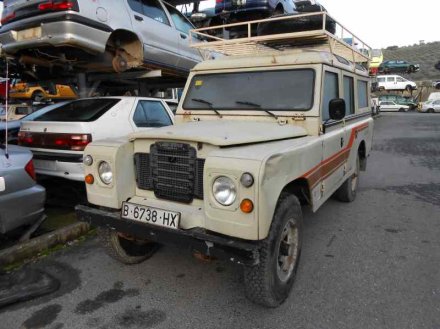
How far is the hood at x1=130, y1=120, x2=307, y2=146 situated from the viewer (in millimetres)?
2990

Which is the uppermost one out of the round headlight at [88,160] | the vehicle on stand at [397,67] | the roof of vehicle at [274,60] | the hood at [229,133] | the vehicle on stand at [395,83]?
the vehicle on stand at [397,67]

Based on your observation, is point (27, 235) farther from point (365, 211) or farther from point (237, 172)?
Answer: point (365, 211)

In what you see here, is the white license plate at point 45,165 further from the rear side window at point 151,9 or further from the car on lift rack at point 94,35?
the rear side window at point 151,9

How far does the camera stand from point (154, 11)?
709 cm

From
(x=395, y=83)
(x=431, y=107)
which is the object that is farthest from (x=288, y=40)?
(x=395, y=83)

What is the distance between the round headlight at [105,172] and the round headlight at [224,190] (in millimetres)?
1093

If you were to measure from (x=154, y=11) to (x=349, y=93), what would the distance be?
4.00 metres

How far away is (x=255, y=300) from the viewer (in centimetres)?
291

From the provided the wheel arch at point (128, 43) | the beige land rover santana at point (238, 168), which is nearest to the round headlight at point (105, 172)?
the beige land rover santana at point (238, 168)

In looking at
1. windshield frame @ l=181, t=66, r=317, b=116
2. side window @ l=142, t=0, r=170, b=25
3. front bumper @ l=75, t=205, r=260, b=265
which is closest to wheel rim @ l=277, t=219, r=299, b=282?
front bumper @ l=75, t=205, r=260, b=265

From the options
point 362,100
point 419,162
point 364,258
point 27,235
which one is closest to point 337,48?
point 362,100

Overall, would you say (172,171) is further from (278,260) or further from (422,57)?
(422,57)

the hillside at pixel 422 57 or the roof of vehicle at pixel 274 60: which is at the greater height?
the hillside at pixel 422 57

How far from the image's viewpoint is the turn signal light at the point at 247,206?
100 inches
